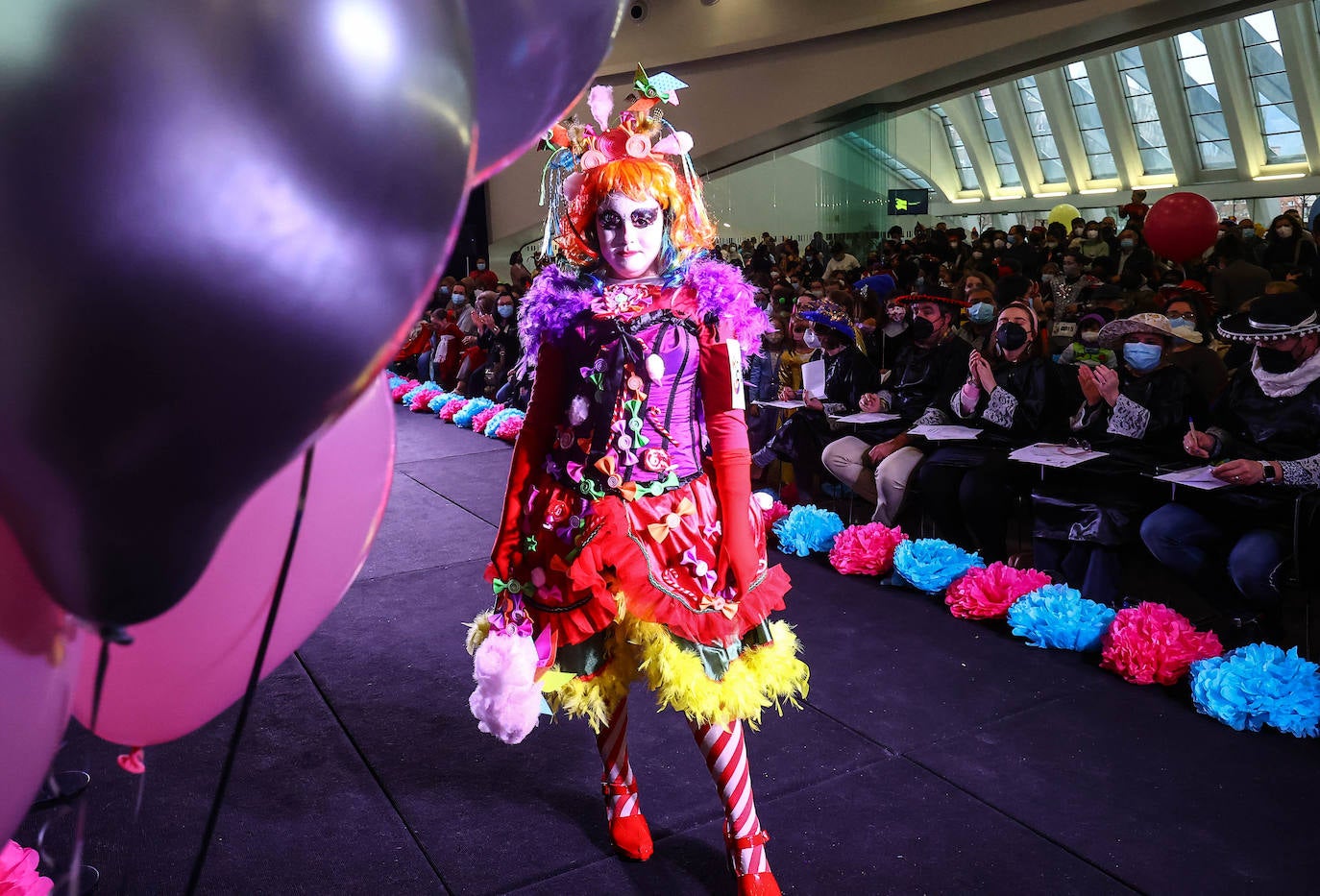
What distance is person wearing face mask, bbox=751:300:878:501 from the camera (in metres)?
5.03

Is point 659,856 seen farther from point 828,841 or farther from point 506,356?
point 506,356

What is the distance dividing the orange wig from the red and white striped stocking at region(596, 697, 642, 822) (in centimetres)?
100

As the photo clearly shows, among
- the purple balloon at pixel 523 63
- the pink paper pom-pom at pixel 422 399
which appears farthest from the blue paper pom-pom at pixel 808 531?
the pink paper pom-pom at pixel 422 399

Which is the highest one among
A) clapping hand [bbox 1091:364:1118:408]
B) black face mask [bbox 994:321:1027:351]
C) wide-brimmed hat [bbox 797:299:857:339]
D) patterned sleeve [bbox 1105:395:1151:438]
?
wide-brimmed hat [bbox 797:299:857:339]

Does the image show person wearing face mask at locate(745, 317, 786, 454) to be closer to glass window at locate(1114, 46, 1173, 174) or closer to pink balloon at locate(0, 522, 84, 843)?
pink balloon at locate(0, 522, 84, 843)

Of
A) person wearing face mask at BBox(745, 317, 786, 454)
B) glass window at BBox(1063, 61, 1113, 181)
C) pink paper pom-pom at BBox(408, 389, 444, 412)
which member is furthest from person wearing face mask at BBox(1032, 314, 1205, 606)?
glass window at BBox(1063, 61, 1113, 181)

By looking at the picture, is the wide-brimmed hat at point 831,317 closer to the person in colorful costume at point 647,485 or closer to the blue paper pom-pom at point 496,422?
the person in colorful costume at point 647,485

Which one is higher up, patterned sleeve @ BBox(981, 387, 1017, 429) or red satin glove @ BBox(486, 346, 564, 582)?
red satin glove @ BBox(486, 346, 564, 582)

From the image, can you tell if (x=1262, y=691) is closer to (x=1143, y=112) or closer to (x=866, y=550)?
(x=866, y=550)

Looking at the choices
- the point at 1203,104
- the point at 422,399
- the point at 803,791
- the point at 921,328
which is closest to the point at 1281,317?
the point at 921,328

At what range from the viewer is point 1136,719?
296 centimetres

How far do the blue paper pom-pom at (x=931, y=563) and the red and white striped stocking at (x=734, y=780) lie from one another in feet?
6.68

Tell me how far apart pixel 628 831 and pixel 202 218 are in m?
2.01

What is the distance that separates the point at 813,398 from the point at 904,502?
2.46ft
